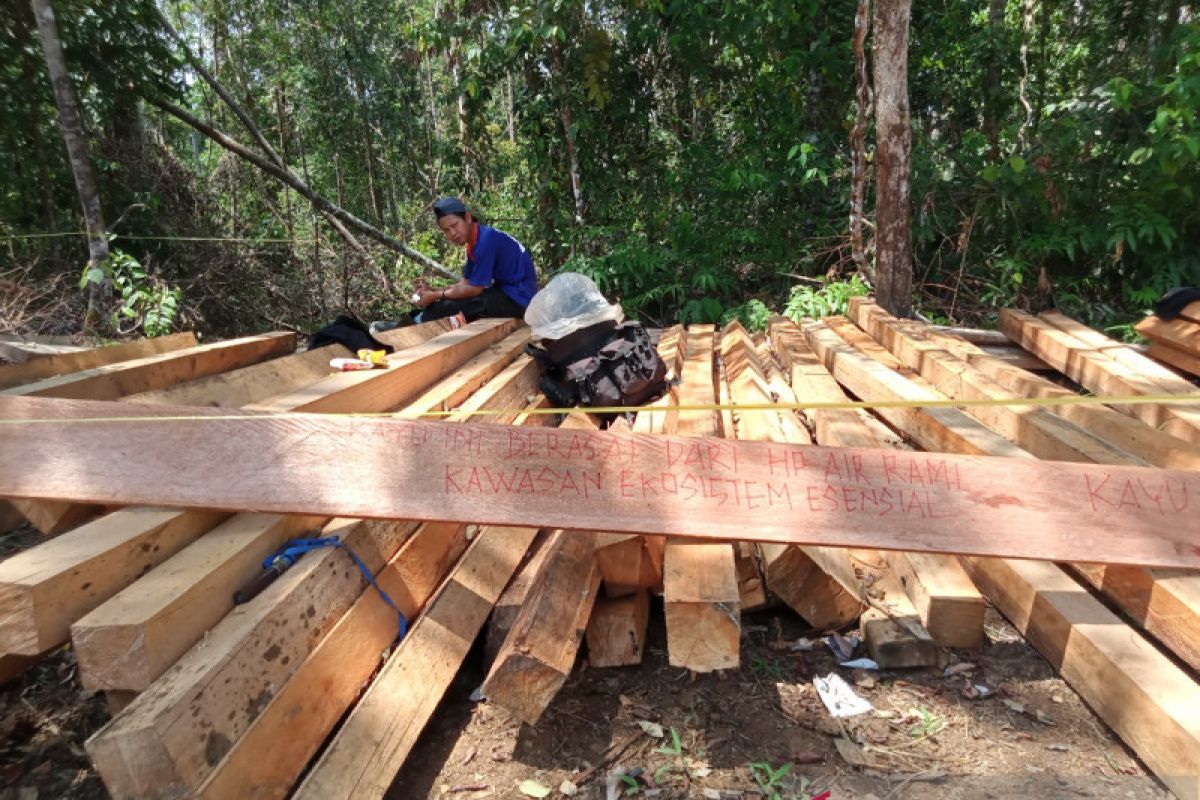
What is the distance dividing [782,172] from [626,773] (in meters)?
8.05

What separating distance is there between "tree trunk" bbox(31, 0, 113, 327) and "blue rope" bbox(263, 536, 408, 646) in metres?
5.95

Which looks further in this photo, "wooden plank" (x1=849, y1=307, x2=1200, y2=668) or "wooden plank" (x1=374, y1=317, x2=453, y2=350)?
"wooden plank" (x1=374, y1=317, x2=453, y2=350)

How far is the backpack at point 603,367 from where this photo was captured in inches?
147

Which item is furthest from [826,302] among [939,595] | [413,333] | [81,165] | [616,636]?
[81,165]

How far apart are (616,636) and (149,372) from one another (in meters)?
2.39

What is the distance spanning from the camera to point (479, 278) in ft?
18.4

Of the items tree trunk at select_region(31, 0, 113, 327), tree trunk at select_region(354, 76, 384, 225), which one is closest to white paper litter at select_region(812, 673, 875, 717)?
tree trunk at select_region(31, 0, 113, 327)

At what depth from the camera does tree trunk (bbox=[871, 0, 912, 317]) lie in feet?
19.9

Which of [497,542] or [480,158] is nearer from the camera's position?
[497,542]

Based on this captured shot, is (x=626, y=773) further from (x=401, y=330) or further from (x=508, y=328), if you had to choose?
(x=508, y=328)

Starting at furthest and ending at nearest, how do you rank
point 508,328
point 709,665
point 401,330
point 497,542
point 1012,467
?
point 508,328 → point 401,330 → point 497,542 → point 1012,467 → point 709,665

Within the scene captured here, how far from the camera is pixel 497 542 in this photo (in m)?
2.54

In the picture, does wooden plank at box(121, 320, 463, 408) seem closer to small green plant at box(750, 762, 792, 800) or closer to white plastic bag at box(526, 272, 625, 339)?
white plastic bag at box(526, 272, 625, 339)

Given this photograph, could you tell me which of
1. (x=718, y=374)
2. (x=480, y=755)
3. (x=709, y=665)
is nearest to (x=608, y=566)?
(x=709, y=665)
